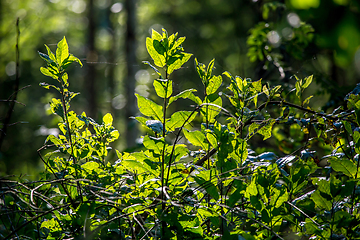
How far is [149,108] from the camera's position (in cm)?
99

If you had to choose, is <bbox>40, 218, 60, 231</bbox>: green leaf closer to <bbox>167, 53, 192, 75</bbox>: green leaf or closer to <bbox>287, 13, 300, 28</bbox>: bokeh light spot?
<bbox>167, 53, 192, 75</bbox>: green leaf

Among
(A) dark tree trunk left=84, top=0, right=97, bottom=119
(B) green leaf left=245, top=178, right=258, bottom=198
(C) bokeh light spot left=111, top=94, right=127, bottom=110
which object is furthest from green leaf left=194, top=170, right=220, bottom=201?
(A) dark tree trunk left=84, top=0, right=97, bottom=119

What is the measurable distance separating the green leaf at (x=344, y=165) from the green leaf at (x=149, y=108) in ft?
2.20

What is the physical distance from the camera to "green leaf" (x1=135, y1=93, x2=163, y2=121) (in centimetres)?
97

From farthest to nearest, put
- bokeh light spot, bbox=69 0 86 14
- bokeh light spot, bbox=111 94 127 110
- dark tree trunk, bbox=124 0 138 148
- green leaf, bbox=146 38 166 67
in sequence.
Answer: bokeh light spot, bbox=69 0 86 14 → bokeh light spot, bbox=111 94 127 110 → dark tree trunk, bbox=124 0 138 148 → green leaf, bbox=146 38 166 67

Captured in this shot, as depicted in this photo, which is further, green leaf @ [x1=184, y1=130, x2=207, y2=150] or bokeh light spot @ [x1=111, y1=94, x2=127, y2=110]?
bokeh light spot @ [x1=111, y1=94, x2=127, y2=110]

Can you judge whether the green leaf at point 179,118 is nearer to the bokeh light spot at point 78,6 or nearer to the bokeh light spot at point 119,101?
the bokeh light spot at point 119,101

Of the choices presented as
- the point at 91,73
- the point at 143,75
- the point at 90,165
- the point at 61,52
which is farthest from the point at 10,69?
the point at 90,165

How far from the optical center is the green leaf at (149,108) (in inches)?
38.3

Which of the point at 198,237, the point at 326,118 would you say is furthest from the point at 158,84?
the point at 326,118

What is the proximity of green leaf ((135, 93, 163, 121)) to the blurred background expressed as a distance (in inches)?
15.8

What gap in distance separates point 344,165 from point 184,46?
424 inches

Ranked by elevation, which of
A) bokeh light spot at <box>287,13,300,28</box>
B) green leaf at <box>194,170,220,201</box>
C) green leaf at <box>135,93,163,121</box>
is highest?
bokeh light spot at <box>287,13,300,28</box>

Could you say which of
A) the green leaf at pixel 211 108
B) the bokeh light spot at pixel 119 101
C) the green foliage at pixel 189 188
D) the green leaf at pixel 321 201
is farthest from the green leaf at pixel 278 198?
the bokeh light spot at pixel 119 101
